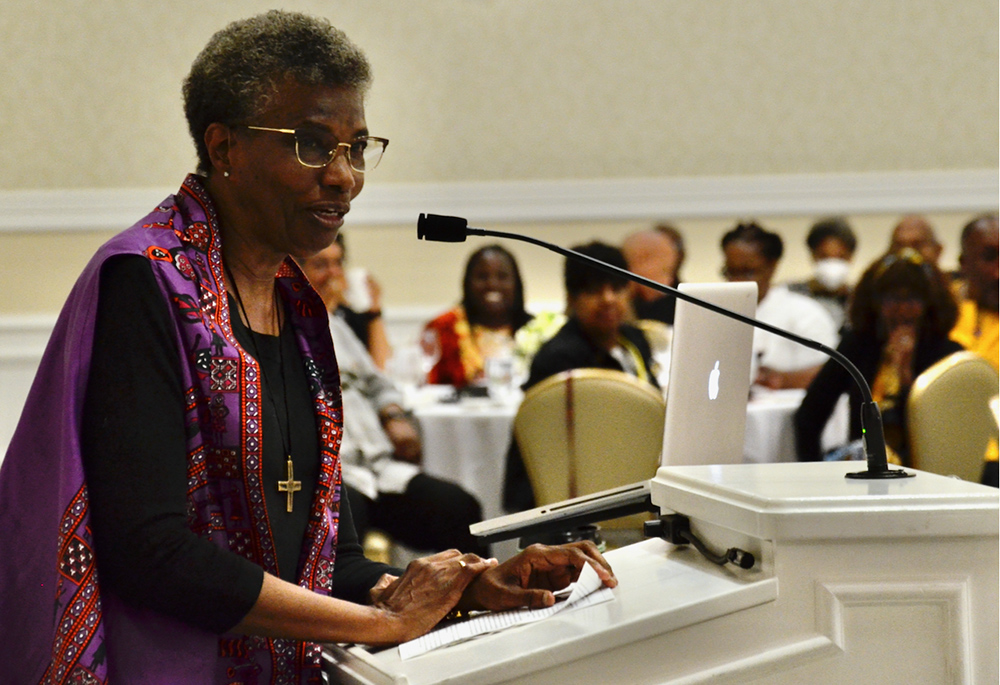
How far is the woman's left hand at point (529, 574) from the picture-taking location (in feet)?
3.53

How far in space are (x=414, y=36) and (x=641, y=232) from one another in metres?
1.58

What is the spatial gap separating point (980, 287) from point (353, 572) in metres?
4.46

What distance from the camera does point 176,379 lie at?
3.29 feet

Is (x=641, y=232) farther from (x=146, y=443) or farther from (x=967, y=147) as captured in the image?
(x=146, y=443)

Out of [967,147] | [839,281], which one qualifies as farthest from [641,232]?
[967,147]

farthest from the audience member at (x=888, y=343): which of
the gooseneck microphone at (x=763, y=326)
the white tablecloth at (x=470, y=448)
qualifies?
the gooseneck microphone at (x=763, y=326)

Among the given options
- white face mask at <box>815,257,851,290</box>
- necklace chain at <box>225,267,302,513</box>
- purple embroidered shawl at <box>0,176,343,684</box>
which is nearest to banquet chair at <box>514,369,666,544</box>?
necklace chain at <box>225,267,302,513</box>

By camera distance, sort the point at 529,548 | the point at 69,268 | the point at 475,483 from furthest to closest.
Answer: the point at 69,268 → the point at 475,483 → the point at 529,548

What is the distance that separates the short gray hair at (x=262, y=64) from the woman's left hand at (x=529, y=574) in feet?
1.76

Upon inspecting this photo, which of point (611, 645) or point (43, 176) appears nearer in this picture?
point (611, 645)

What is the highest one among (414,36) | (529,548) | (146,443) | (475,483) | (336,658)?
(414,36)

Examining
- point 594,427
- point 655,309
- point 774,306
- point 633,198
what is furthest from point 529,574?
point 633,198

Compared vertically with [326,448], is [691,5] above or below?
above

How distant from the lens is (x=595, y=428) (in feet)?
9.75
